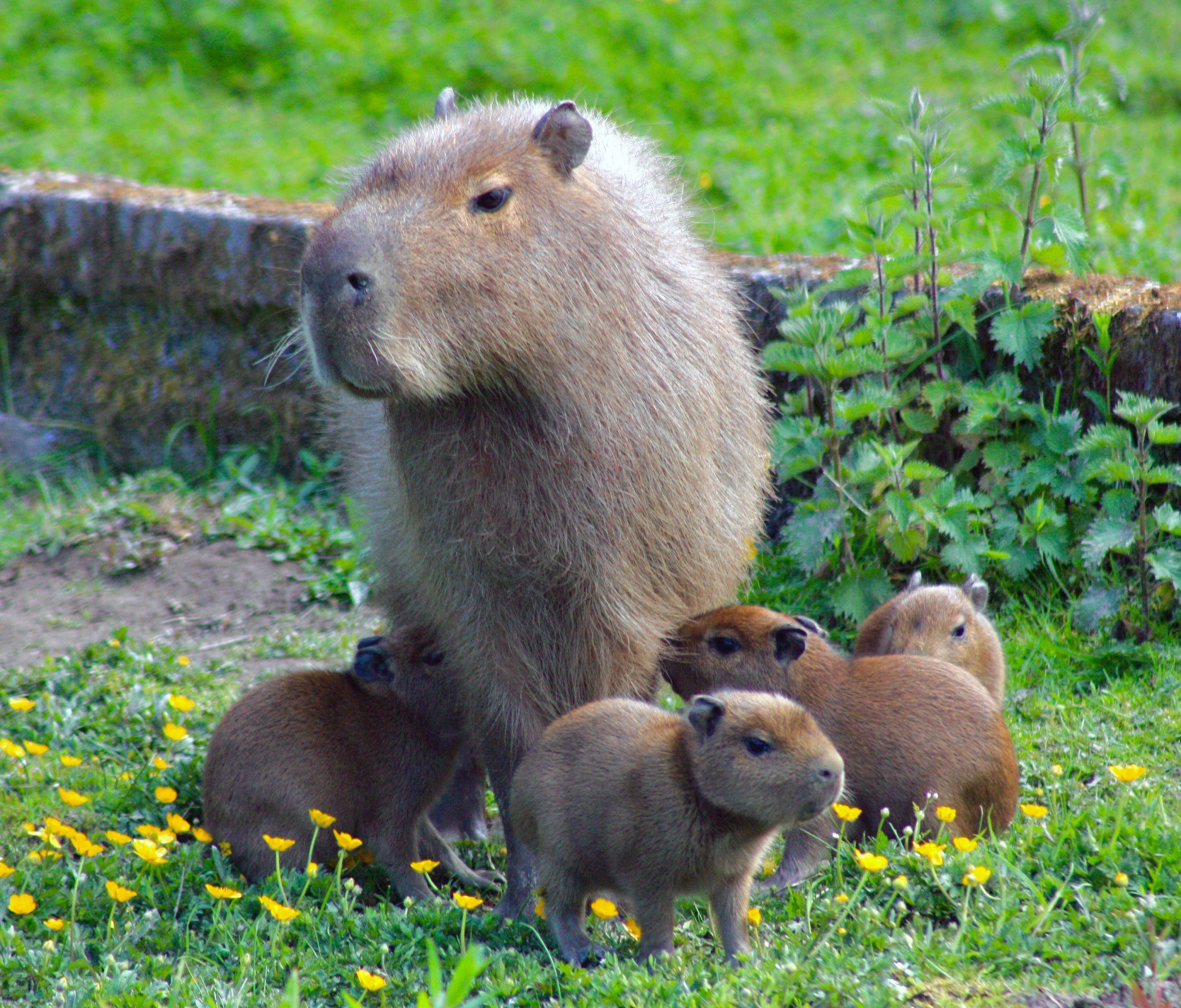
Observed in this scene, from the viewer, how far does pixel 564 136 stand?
3.34 metres

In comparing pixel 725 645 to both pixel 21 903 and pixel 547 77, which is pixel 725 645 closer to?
pixel 21 903

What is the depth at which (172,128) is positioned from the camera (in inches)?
330

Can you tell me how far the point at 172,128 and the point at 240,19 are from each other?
1.47 metres

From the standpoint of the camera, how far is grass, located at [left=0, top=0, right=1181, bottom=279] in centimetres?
771

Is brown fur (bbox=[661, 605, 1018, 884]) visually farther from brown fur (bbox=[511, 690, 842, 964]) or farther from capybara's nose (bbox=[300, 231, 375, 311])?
capybara's nose (bbox=[300, 231, 375, 311])

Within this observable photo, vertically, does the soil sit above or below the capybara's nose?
below

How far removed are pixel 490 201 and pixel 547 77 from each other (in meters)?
5.87

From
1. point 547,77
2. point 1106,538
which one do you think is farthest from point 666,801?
point 547,77

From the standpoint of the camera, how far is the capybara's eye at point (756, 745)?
291cm

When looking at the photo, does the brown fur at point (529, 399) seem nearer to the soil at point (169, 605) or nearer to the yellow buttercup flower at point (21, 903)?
the yellow buttercup flower at point (21, 903)

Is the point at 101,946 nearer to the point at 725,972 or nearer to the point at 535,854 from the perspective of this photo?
the point at 535,854

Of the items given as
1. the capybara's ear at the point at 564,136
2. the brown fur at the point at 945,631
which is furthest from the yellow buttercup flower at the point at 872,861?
the capybara's ear at the point at 564,136

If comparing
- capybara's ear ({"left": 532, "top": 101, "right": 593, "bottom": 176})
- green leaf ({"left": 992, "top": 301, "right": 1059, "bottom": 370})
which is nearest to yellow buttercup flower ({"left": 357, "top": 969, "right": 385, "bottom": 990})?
capybara's ear ({"left": 532, "top": 101, "right": 593, "bottom": 176})

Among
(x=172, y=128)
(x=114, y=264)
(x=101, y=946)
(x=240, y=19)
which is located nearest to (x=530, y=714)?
(x=101, y=946)
